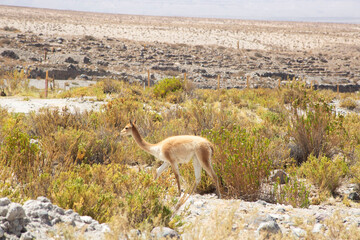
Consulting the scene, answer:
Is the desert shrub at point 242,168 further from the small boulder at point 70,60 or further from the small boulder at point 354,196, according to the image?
the small boulder at point 70,60

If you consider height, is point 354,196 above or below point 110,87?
below

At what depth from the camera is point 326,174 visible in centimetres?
622

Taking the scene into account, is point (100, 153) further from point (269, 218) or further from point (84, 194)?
point (269, 218)

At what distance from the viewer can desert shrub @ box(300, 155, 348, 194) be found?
618 cm

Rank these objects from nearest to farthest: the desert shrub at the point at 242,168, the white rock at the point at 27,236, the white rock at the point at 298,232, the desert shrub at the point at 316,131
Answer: the white rock at the point at 27,236 → the white rock at the point at 298,232 → the desert shrub at the point at 242,168 → the desert shrub at the point at 316,131

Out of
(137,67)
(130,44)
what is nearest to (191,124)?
(137,67)

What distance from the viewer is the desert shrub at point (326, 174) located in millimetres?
6184

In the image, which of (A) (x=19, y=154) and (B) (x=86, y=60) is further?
(B) (x=86, y=60)

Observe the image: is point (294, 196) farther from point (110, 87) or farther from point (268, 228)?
point (110, 87)

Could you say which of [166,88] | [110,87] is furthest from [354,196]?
[110,87]

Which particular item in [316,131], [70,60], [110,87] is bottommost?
[110,87]

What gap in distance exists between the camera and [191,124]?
8750 mm

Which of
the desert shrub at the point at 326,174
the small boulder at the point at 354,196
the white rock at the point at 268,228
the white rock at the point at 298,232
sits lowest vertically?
the small boulder at the point at 354,196

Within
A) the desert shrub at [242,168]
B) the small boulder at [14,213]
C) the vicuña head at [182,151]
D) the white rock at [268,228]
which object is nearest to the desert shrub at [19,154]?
the vicuña head at [182,151]
